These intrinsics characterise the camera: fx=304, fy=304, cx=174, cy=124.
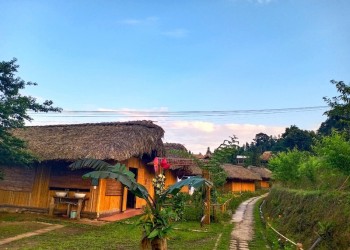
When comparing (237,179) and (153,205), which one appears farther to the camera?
(237,179)

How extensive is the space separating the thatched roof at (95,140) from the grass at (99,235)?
8.96ft

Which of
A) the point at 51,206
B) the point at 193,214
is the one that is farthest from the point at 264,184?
the point at 51,206

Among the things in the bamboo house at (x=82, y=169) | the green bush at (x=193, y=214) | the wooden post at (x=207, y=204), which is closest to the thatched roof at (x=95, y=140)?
the bamboo house at (x=82, y=169)

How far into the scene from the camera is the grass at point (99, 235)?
863 cm

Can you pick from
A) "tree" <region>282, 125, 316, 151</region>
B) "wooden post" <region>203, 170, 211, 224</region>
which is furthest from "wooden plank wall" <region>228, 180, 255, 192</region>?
"wooden post" <region>203, 170, 211, 224</region>

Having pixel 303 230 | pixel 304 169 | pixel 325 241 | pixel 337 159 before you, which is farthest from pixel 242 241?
pixel 304 169

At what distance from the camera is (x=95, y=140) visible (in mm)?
14383

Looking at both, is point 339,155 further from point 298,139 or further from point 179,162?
point 298,139

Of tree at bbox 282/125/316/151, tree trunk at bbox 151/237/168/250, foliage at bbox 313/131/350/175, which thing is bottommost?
tree trunk at bbox 151/237/168/250

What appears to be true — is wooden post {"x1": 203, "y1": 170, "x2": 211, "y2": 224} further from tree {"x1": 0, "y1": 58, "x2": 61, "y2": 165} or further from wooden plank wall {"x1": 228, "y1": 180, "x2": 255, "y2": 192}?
wooden plank wall {"x1": 228, "y1": 180, "x2": 255, "y2": 192}

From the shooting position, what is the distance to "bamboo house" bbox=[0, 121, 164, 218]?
43.9 ft

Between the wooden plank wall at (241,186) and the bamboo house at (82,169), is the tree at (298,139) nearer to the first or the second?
the wooden plank wall at (241,186)

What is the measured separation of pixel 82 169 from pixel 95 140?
1.46 metres

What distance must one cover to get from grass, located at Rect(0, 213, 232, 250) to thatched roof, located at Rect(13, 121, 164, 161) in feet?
8.96
